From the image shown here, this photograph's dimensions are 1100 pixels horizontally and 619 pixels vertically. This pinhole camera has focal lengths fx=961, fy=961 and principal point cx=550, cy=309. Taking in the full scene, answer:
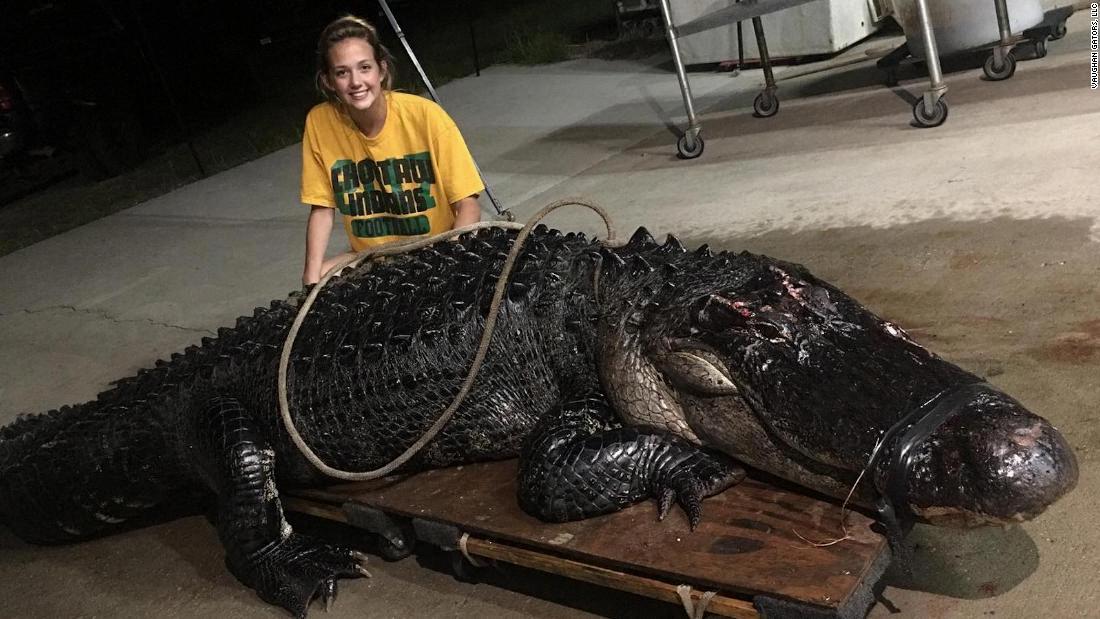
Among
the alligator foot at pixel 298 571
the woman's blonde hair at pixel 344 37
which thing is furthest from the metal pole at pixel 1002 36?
the alligator foot at pixel 298 571

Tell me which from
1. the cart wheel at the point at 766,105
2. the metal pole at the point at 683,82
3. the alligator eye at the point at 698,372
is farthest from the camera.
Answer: the cart wheel at the point at 766,105

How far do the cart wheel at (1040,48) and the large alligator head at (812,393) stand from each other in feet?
13.4

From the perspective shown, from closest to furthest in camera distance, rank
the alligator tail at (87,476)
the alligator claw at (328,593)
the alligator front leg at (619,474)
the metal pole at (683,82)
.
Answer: the alligator front leg at (619,474), the alligator claw at (328,593), the alligator tail at (87,476), the metal pole at (683,82)

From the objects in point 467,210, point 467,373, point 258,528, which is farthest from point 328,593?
point 467,210

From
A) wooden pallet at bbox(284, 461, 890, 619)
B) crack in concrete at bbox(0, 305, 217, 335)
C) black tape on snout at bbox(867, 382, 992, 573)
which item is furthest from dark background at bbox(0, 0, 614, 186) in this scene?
black tape on snout at bbox(867, 382, 992, 573)

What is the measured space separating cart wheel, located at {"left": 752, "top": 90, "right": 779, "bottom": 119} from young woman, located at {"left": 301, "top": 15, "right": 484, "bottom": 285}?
3058mm

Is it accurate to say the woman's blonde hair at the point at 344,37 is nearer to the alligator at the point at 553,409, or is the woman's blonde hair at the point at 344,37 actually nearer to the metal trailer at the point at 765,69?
the alligator at the point at 553,409

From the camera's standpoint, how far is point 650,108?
6.78m

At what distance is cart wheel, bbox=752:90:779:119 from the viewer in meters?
5.78

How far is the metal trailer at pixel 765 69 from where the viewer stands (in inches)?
183

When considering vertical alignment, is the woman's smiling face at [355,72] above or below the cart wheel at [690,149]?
above

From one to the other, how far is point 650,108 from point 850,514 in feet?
17.3

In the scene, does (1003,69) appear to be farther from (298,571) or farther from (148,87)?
(148,87)

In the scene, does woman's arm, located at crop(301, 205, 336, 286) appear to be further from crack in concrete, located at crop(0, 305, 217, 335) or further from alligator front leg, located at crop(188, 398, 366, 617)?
crack in concrete, located at crop(0, 305, 217, 335)
